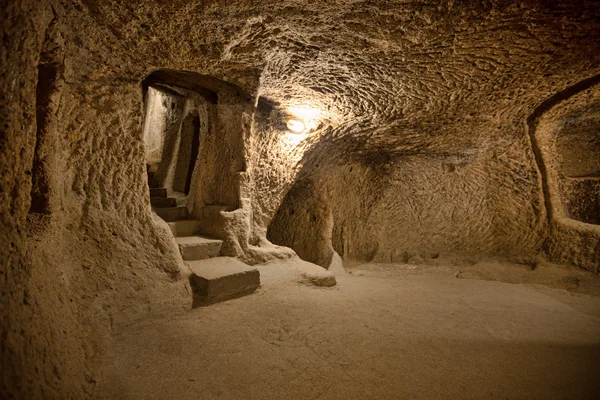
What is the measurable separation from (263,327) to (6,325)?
1.31m

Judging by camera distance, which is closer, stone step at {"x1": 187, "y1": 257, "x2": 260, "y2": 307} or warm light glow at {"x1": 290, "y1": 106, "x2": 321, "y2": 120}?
stone step at {"x1": 187, "y1": 257, "x2": 260, "y2": 307}

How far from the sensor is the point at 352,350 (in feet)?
5.61

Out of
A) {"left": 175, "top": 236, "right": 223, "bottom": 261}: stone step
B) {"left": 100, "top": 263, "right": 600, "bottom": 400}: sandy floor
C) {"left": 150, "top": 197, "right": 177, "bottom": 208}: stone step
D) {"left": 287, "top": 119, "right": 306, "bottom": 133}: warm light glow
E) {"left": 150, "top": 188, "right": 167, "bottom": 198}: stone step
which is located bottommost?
{"left": 100, "top": 263, "right": 600, "bottom": 400}: sandy floor

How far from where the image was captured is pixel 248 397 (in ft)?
4.34

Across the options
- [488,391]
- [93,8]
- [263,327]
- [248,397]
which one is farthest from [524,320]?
[93,8]

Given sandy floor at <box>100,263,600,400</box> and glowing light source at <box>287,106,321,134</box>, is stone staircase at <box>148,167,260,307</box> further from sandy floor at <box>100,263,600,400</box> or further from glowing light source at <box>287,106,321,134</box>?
glowing light source at <box>287,106,321,134</box>

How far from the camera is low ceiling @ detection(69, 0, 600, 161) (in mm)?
1925

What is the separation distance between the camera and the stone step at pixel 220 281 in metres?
2.23

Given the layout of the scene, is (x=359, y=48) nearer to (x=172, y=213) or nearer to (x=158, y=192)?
(x=172, y=213)

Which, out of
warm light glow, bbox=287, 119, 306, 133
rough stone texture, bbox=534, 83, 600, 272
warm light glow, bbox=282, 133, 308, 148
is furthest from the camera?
warm light glow, bbox=282, 133, 308, 148

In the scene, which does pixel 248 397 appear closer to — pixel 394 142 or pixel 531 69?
pixel 531 69

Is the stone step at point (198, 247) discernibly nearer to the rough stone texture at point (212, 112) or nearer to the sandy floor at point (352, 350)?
the rough stone texture at point (212, 112)

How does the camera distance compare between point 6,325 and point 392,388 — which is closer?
point 6,325

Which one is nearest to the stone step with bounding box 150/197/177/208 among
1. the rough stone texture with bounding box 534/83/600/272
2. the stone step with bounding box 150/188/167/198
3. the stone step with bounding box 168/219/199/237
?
the stone step with bounding box 168/219/199/237
